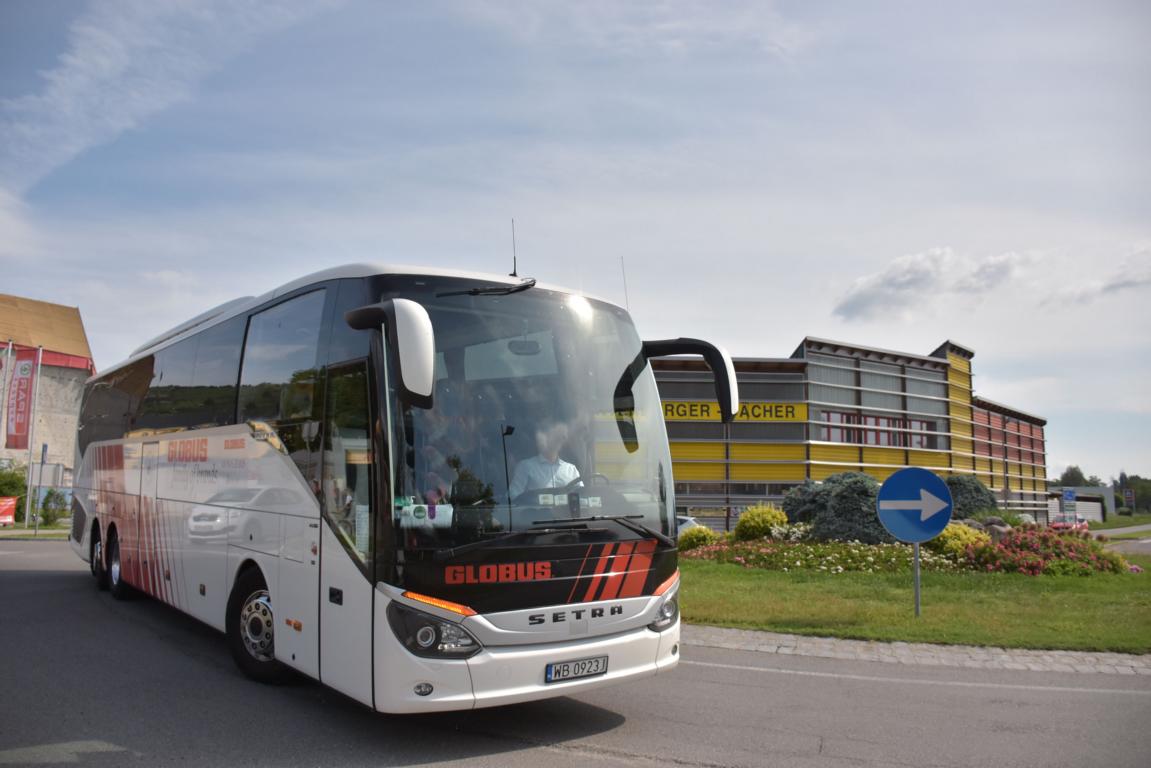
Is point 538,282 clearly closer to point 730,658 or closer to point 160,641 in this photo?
point 730,658

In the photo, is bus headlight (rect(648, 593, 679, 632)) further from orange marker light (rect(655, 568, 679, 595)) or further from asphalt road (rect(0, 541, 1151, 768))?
asphalt road (rect(0, 541, 1151, 768))

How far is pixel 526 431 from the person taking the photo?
5855 mm

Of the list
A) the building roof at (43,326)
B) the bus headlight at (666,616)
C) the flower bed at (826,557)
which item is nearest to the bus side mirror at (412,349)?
the bus headlight at (666,616)

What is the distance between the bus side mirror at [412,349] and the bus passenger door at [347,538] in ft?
1.98

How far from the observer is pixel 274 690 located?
23.3 ft

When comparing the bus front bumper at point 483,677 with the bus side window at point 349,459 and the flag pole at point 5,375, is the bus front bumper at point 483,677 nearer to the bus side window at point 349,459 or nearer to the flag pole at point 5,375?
the bus side window at point 349,459

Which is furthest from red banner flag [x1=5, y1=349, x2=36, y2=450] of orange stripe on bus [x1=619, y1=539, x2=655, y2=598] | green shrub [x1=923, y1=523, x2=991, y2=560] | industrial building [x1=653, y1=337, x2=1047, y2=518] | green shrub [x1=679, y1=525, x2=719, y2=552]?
orange stripe on bus [x1=619, y1=539, x2=655, y2=598]

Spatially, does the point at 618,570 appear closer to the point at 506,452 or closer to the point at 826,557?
the point at 506,452

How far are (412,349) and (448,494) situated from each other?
974 mm

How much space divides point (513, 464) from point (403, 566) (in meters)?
0.94

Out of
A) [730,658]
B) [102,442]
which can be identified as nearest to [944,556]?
[730,658]

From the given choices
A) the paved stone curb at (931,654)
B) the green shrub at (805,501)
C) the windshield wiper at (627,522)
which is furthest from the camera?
the green shrub at (805,501)

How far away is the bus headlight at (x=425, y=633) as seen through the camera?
5.27 meters

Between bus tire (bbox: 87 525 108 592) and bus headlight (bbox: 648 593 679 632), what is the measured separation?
9794 millimetres
